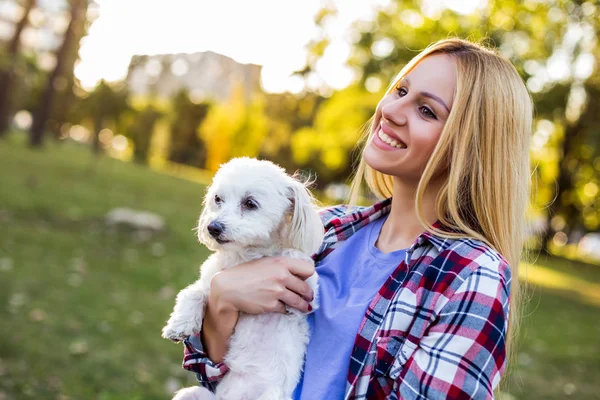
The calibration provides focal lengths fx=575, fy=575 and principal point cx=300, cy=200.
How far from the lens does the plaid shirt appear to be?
1.67m

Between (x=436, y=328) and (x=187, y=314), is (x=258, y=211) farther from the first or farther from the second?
(x=436, y=328)

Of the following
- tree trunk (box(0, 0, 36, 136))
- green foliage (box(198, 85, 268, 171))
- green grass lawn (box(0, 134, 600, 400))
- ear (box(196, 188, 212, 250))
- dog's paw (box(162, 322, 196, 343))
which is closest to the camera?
dog's paw (box(162, 322, 196, 343))

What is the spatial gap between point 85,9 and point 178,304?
22.2 m

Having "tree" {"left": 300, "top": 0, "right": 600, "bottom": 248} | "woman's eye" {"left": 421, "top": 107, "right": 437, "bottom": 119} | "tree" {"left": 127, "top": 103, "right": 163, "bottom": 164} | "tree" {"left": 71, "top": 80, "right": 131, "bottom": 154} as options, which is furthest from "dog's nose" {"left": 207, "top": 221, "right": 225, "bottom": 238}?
"tree" {"left": 127, "top": 103, "right": 163, "bottom": 164}

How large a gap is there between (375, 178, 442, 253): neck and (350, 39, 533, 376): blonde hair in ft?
0.53

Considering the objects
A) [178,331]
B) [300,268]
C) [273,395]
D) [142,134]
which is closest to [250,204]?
[300,268]

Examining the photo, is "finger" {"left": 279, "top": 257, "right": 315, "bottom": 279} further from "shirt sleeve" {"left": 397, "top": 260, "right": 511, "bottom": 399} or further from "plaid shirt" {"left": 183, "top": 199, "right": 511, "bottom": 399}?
"shirt sleeve" {"left": 397, "top": 260, "right": 511, "bottom": 399}

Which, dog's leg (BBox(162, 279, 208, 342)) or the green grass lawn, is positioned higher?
dog's leg (BBox(162, 279, 208, 342))

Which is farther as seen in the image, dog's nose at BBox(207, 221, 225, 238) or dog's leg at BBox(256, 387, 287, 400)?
dog's nose at BBox(207, 221, 225, 238)

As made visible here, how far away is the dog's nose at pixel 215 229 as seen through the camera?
2508 mm

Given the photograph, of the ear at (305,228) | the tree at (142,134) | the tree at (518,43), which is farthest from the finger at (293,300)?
the tree at (142,134)

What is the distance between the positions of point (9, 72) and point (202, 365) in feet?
71.1

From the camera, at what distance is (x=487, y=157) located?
2.05 meters

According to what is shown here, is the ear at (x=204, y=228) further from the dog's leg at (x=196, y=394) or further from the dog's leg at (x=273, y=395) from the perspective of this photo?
the dog's leg at (x=273, y=395)
